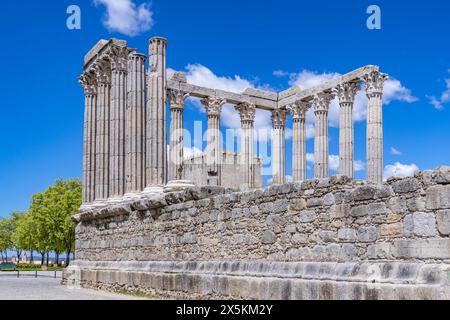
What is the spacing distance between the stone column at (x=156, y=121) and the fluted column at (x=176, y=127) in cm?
671

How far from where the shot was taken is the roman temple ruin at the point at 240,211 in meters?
8.89

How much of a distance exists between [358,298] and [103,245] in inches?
503

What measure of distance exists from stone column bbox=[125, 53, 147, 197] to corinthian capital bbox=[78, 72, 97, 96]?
4.44 meters

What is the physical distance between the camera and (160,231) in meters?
16.3

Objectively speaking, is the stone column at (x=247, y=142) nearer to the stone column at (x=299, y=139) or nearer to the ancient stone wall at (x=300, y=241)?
the stone column at (x=299, y=139)

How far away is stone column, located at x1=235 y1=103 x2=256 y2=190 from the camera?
33.5m

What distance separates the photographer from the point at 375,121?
27.6 m

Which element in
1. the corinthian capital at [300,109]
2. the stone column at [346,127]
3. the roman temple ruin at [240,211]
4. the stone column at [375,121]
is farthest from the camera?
the corinthian capital at [300,109]

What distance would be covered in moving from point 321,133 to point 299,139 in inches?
94.5

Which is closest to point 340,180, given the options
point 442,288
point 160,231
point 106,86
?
point 442,288

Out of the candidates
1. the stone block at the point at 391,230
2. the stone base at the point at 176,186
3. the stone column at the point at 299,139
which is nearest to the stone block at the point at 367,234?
the stone block at the point at 391,230

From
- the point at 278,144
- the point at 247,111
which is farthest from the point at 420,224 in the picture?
the point at 278,144

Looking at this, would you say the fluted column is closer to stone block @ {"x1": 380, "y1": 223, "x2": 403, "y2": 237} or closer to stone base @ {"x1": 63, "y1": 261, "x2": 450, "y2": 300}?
stone base @ {"x1": 63, "y1": 261, "x2": 450, "y2": 300}

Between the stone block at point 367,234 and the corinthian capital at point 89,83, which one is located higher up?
the corinthian capital at point 89,83
